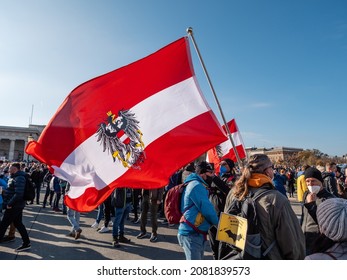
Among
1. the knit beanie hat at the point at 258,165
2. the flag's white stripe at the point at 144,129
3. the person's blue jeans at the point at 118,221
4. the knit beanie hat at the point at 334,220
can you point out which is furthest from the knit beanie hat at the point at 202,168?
the person's blue jeans at the point at 118,221

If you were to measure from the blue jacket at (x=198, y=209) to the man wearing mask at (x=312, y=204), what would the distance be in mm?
1169

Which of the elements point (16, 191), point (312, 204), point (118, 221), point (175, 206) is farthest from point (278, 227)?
point (16, 191)

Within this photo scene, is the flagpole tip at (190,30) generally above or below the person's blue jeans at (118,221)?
above

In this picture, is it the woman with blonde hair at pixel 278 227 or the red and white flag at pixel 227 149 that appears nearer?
the woman with blonde hair at pixel 278 227

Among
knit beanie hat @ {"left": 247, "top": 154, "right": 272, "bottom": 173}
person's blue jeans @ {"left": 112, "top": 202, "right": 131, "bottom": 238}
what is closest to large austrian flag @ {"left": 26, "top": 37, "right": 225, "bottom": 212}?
knit beanie hat @ {"left": 247, "top": 154, "right": 272, "bottom": 173}

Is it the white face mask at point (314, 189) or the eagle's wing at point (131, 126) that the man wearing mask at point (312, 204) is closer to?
the white face mask at point (314, 189)

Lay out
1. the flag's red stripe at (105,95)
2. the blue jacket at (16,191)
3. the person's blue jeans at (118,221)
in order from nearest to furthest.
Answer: the flag's red stripe at (105,95)
the blue jacket at (16,191)
the person's blue jeans at (118,221)

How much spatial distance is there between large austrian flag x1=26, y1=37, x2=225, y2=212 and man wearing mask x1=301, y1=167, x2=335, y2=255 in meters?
1.43

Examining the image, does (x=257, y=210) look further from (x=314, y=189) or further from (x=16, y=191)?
(x=16, y=191)

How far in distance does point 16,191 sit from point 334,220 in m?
6.21

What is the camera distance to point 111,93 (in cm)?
410

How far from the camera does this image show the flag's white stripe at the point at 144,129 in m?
3.72

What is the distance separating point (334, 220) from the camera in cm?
184

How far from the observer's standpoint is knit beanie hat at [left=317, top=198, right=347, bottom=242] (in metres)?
1.82
